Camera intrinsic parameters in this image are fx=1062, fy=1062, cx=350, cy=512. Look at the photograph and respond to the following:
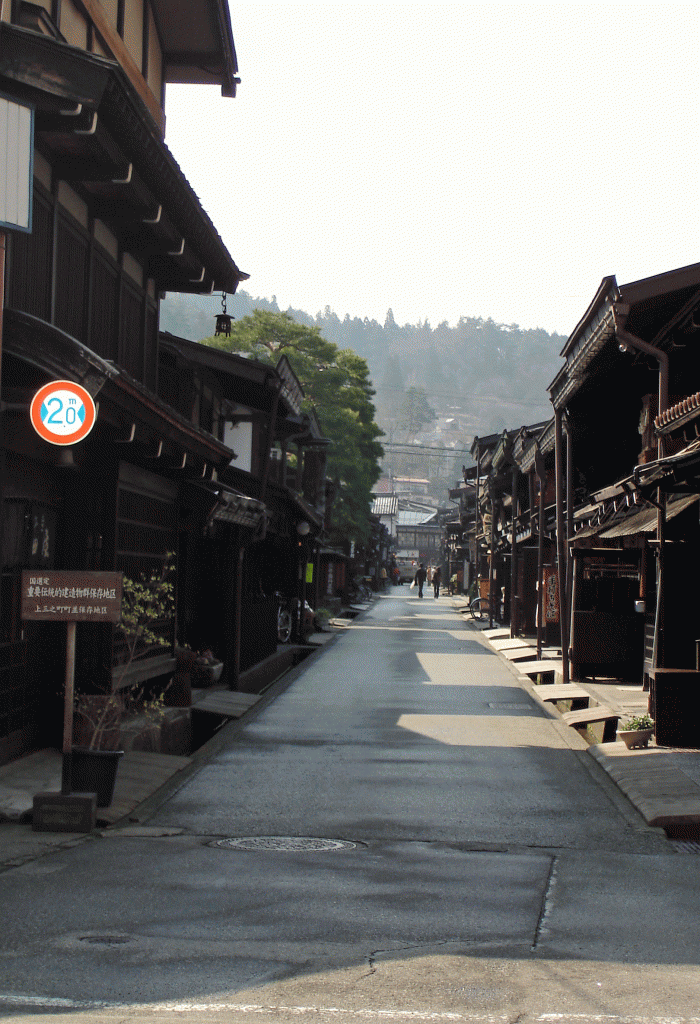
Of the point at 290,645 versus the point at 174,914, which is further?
the point at 290,645

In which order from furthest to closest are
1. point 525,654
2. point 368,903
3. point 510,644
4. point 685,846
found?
1. point 510,644
2. point 525,654
3. point 685,846
4. point 368,903

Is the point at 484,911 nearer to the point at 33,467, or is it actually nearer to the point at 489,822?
the point at 489,822

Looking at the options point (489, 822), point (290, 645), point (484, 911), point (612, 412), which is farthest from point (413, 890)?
point (290, 645)

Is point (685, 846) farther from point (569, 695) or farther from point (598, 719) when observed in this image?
point (569, 695)

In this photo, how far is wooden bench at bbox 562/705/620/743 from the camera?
52.5ft

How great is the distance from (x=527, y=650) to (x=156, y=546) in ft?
55.9

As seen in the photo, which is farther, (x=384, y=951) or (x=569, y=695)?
(x=569, y=695)

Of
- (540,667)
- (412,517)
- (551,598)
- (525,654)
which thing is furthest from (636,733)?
(412,517)

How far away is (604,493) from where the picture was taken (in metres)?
17.4

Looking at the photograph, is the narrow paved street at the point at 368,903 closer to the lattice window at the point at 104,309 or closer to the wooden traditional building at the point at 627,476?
the wooden traditional building at the point at 627,476

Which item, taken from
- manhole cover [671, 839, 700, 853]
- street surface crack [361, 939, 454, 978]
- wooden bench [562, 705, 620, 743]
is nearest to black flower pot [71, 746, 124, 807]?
street surface crack [361, 939, 454, 978]

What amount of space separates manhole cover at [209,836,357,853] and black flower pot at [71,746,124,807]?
4.09ft

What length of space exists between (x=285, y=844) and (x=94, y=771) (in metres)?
1.97

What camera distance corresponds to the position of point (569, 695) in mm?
19469
